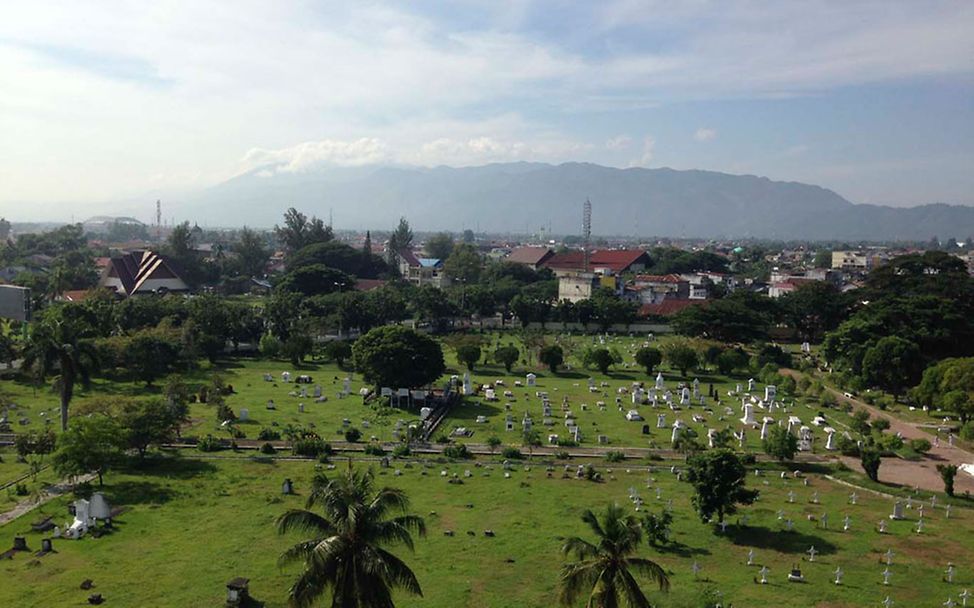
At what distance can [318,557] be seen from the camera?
38.1ft

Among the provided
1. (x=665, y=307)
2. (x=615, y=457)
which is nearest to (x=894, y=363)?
(x=615, y=457)

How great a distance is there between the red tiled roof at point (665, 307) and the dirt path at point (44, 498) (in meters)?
59.8

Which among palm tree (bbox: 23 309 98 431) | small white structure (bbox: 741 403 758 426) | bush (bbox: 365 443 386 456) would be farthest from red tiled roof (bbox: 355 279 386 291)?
bush (bbox: 365 443 386 456)

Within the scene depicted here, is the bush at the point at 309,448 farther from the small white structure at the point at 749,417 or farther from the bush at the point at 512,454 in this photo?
the small white structure at the point at 749,417

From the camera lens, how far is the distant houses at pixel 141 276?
85625 millimetres

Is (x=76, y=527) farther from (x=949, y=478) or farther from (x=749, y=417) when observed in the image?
(x=749, y=417)

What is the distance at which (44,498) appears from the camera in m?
24.8

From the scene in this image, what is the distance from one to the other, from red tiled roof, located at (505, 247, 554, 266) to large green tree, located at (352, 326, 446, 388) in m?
85.8

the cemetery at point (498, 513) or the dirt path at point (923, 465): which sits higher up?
the cemetery at point (498, 513)

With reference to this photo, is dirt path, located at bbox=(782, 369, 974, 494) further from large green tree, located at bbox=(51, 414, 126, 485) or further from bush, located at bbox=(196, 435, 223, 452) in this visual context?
large green tree, located at bbox=(51, 414, 126, 485)

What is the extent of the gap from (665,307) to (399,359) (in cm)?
4569

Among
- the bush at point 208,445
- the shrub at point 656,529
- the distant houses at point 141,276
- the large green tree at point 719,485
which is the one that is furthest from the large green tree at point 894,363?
the distant houses at point 141,276

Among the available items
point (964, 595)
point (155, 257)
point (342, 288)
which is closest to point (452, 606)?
point (964, 595)

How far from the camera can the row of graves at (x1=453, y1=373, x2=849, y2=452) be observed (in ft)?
117
